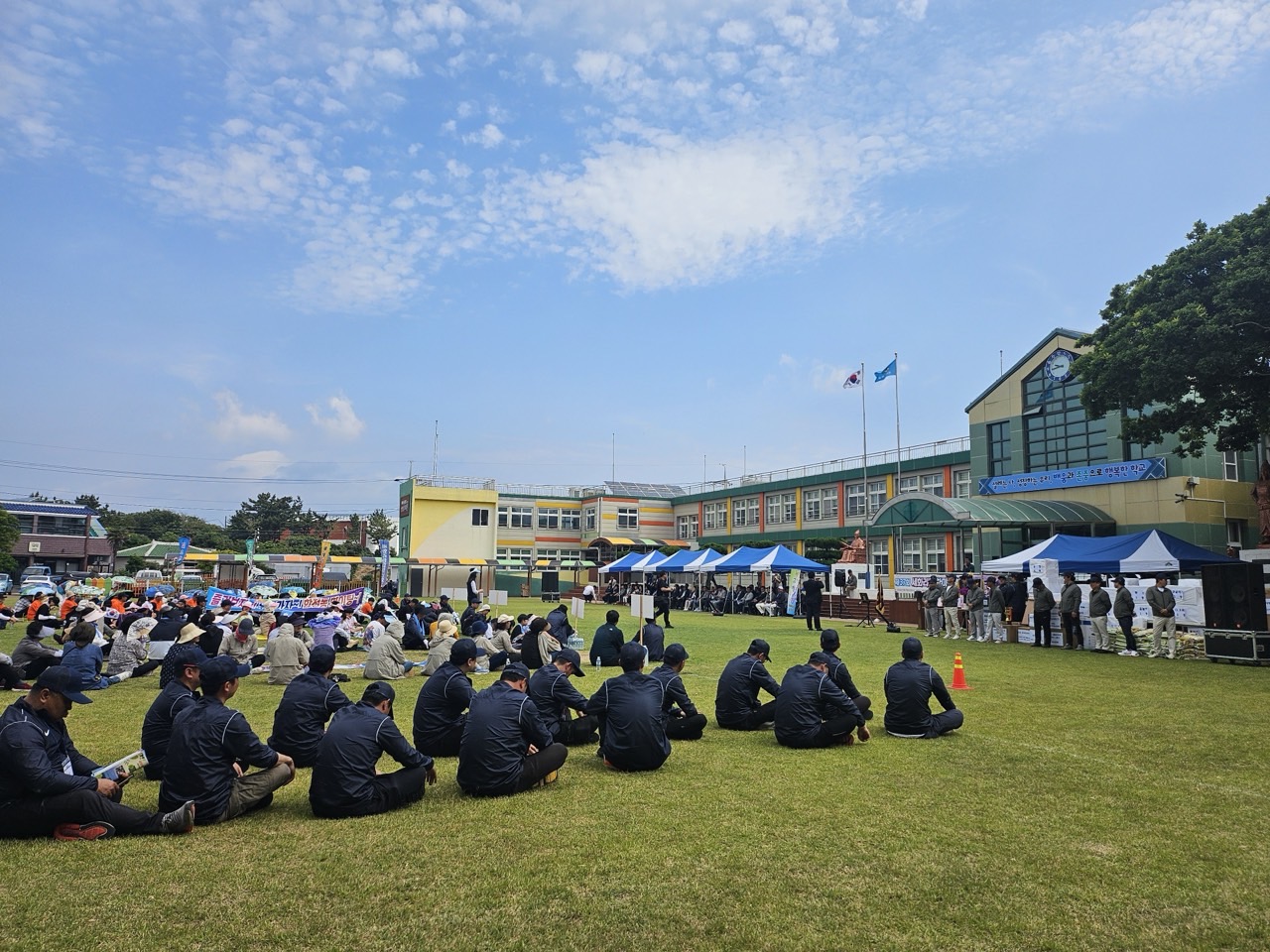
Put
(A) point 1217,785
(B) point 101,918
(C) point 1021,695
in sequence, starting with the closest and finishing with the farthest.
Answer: (B) point 101,918 → (A) point 1217,785 → (C) point 1021,695

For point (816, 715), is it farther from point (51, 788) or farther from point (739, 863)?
point (51, 788)

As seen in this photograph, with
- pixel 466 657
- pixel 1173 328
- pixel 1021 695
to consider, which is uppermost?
pixel 1173 328

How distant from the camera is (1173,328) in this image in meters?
18.6

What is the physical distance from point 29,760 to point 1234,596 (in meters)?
20.0

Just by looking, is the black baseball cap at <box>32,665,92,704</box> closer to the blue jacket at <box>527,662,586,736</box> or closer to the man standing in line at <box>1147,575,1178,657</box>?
the blue jacket at <box>527,662,586,736</box>

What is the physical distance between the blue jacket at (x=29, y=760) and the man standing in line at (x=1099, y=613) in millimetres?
19796

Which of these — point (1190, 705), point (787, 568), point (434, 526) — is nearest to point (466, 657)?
point (1190, 705)

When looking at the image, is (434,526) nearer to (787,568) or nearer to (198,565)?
(198,565)

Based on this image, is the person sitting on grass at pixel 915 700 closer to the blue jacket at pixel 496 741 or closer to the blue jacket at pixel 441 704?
the blue jacket at pixel 496 741

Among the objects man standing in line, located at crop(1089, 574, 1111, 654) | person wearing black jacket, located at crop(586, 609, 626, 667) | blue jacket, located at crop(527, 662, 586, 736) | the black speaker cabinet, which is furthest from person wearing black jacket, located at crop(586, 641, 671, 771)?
man standing in line, located at crop(1089, 574, 1111, 654)

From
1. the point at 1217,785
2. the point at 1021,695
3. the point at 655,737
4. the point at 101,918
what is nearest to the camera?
the point at 101,918

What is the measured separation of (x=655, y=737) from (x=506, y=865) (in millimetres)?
2595

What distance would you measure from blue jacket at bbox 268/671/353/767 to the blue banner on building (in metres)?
29.7

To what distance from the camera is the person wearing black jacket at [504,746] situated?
22.0 ft
